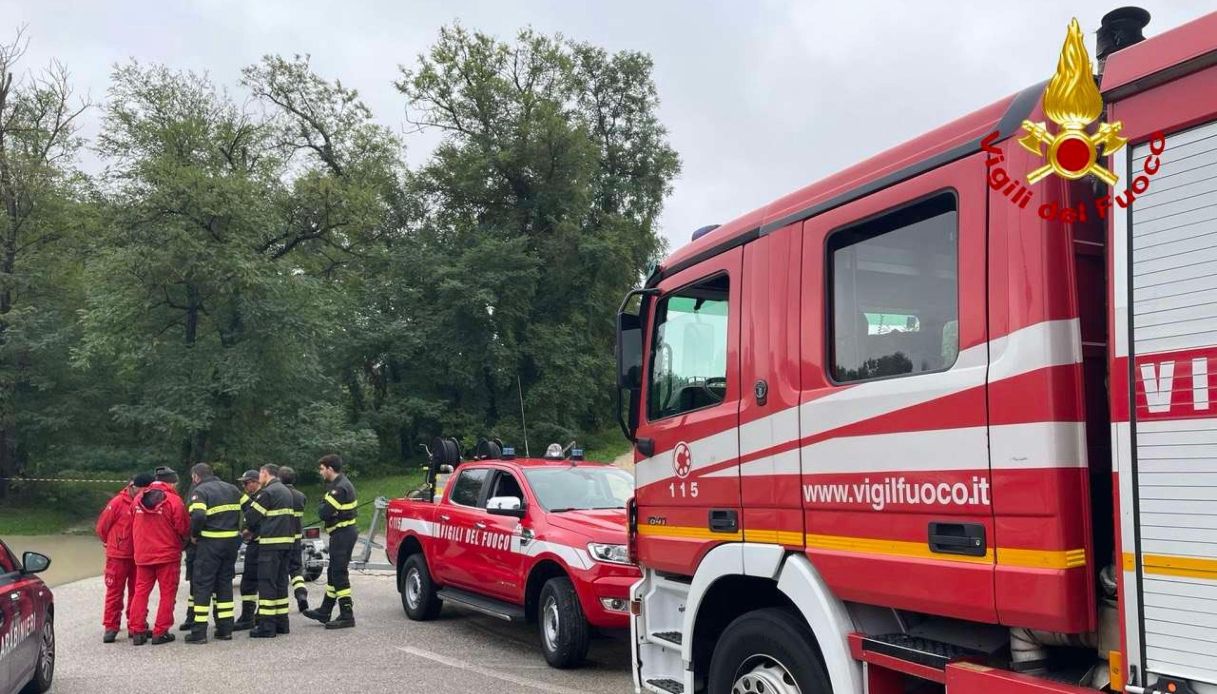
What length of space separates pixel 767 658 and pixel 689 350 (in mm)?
1663

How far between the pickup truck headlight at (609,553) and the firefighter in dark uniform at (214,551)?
412 cm

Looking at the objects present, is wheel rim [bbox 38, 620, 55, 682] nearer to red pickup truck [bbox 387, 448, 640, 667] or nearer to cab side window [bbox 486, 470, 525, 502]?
red pickup truck [bbox 387, 448, 640, 667]

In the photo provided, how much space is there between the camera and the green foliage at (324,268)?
25797mm

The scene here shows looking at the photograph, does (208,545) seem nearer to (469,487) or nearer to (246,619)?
(246,619)

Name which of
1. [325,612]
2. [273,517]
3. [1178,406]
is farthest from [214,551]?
[1178,406]

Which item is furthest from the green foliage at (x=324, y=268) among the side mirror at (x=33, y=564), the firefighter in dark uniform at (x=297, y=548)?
the side mirror at (x=33, y=564)

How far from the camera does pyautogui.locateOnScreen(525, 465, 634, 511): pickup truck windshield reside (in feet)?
28.8

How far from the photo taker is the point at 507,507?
840 centimetres

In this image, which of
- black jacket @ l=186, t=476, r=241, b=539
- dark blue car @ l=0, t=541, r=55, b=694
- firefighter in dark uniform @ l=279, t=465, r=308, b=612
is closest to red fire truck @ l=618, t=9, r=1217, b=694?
dark blue car @ l=0, t=541, r=55, b=694

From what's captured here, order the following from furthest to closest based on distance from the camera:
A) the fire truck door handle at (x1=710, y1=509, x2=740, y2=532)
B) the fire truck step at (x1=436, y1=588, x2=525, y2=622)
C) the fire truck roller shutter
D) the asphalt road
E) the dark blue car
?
the fire truck step at (x1=436, y1=588, x2=525, y2=622), the asphalt road, the dark blue car, the fire truck door handle at (x1=710, y1=509, x2=740, y2=532), the fire truck roller shutter

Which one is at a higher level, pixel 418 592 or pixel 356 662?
pixel 418 592

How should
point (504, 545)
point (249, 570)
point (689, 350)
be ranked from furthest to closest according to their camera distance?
point (249, 570) → point (504, 545) → point (689, 350)

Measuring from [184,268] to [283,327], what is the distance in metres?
2.95

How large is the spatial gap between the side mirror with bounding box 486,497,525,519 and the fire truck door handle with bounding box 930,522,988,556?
5.51 meters
